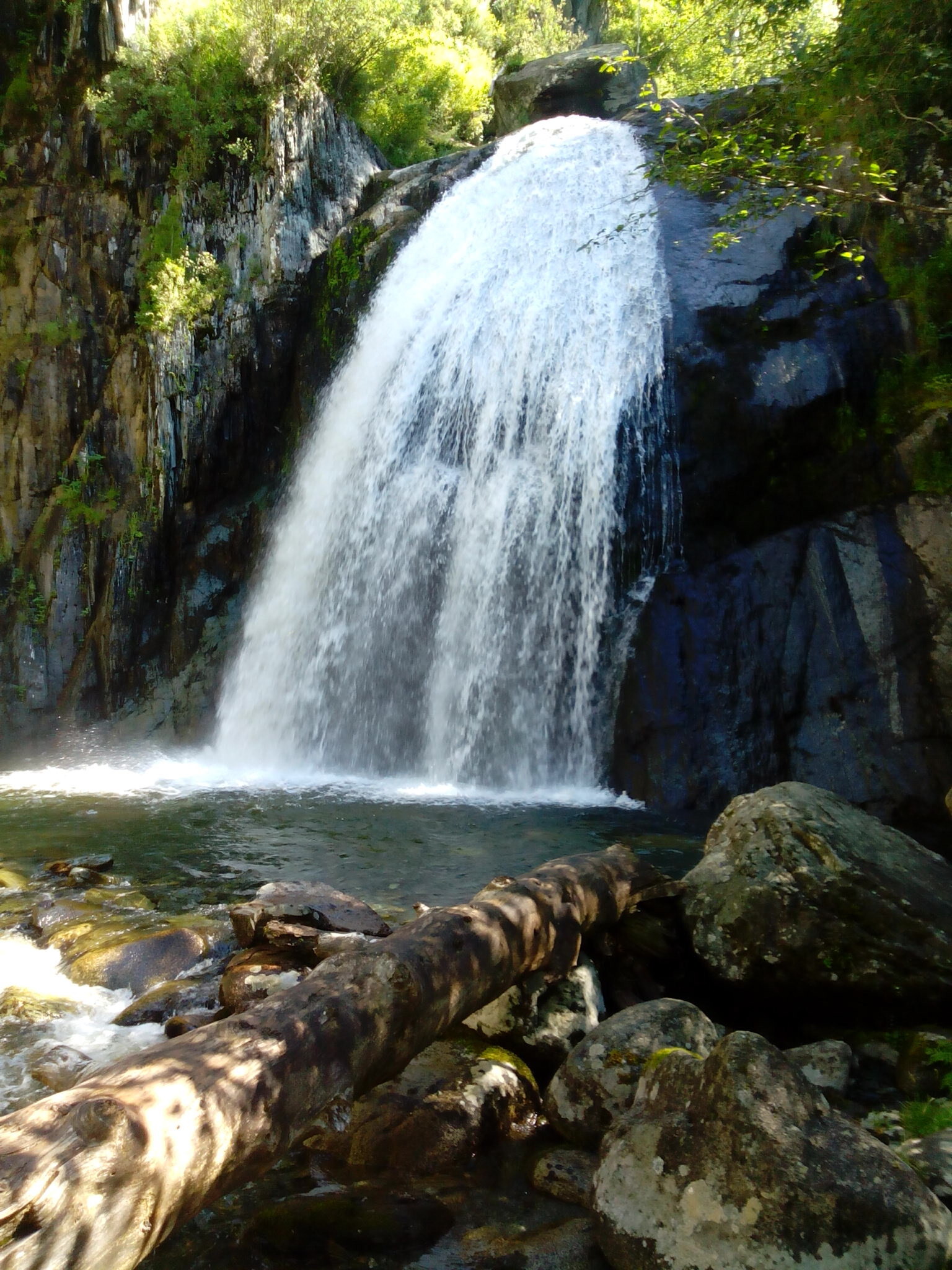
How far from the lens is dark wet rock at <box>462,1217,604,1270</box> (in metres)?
2.64

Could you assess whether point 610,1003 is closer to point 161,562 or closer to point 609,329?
point 609,329

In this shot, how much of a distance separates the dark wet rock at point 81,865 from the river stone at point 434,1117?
13.6 feet

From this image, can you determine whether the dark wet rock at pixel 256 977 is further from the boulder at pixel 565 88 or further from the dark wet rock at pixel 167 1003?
the boulder at pixel 565 88

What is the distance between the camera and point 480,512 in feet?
39.0

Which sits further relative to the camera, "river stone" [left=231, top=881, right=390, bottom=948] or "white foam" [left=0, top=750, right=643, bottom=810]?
"white foam" [left=0, top=750, right=643, bottom=810]

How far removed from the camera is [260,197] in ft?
53.1

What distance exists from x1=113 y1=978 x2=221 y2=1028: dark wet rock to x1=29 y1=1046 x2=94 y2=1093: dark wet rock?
13.3 inches

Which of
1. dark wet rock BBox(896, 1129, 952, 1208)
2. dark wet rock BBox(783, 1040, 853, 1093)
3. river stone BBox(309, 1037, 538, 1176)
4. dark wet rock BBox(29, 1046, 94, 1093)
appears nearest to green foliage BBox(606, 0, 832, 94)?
dark wet rock BBox(783, 1040, 853, 1093)

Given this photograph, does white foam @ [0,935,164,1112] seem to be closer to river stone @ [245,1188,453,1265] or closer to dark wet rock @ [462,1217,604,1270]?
river stone @ [245,1188,453,1265]

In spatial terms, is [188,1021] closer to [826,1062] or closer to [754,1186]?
[754,1186]

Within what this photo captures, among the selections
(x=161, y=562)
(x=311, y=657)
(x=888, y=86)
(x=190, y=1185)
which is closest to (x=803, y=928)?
(x=190, y=1185)

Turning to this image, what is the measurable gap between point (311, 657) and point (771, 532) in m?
6.48

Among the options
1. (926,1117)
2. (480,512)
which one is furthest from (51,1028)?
(480,512)

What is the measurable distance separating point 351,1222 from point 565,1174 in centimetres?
76
